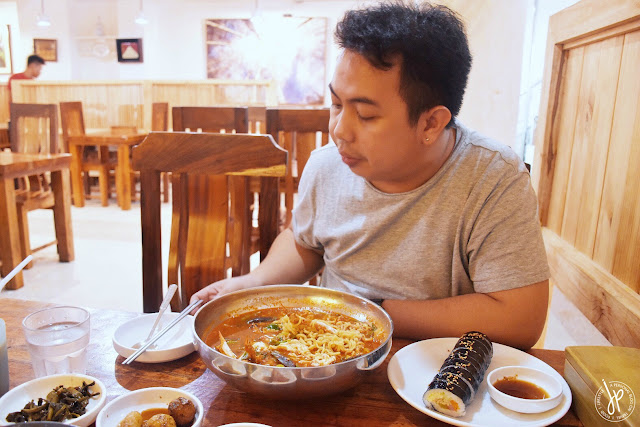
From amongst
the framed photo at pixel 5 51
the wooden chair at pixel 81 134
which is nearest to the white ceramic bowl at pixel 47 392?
the wooden chair at pixel 81 134

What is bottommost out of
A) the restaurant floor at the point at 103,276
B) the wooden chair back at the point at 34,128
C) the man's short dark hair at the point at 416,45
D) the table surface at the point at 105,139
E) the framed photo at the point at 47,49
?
the restaurant floor at the point at 103,276

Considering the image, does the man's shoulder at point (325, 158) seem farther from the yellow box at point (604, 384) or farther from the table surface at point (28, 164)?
the table surface at point (28, 164)

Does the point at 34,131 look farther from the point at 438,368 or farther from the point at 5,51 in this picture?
the point at 5,51

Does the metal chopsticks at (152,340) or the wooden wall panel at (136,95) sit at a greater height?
the wooden wall panel at (136,95)

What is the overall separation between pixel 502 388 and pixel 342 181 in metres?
0.75

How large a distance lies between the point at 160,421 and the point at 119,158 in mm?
5826

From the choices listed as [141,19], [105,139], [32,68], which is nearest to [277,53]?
[141,19]

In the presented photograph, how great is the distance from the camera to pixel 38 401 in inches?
32.3

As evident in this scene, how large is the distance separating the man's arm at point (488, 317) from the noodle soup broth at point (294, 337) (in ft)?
0.52

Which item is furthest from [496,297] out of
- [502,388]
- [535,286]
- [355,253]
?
[355,253]

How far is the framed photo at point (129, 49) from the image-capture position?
32.8 feet

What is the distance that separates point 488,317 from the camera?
1.16 m

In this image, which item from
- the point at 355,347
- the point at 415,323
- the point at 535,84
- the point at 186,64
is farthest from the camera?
the point at 186,64

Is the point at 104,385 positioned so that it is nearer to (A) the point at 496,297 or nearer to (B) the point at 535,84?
(A) the point at 496,297
